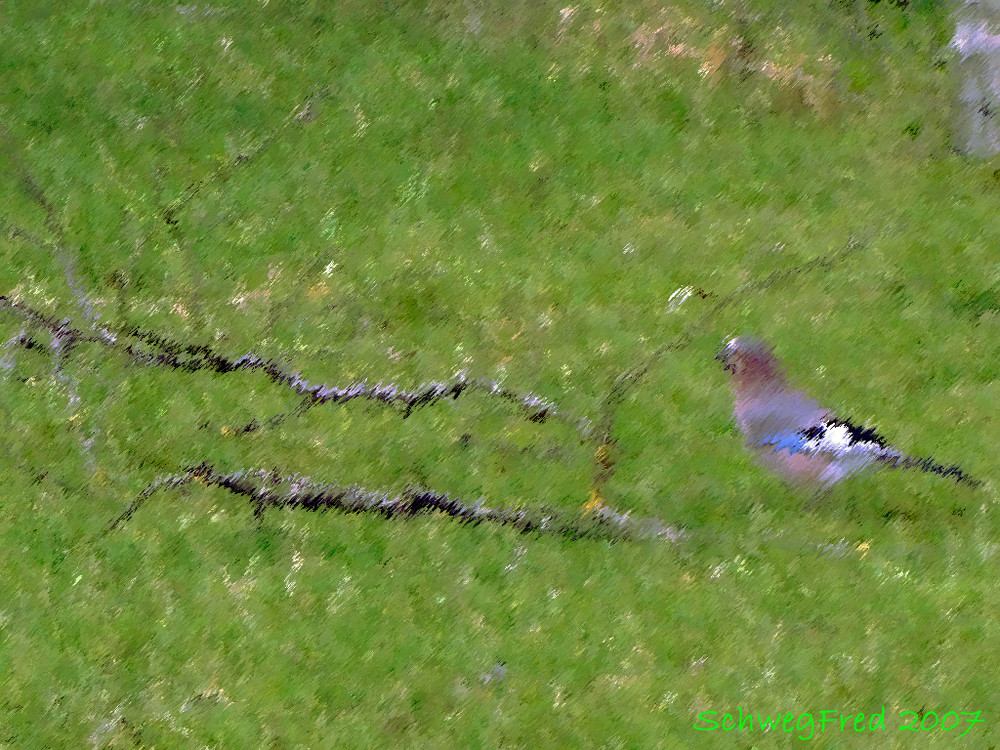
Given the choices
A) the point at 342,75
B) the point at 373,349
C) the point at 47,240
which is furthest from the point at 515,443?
the point at 47,240

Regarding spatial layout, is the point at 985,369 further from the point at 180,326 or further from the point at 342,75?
the point at 180,326

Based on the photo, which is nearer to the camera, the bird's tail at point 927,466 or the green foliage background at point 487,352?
the green foliage background at point 487,352

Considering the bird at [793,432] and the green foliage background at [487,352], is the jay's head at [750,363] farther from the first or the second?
the green foliage background at [487,352]

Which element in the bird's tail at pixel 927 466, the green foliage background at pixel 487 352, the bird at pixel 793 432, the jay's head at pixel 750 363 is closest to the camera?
the green foliage background at pixel 487 352

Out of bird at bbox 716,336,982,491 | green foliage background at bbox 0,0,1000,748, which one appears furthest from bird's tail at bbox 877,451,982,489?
green foliage background at bbox 0,0,1000,748

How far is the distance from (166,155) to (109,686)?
25.0 feet

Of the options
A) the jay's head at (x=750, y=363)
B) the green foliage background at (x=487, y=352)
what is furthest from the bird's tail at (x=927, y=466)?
the jay's head at (x=750, y=363)

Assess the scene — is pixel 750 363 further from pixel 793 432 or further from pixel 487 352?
pixel 487 352

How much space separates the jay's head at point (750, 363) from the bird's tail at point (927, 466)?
185 cm

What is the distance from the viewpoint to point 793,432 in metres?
11.8

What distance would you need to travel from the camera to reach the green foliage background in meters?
10.9

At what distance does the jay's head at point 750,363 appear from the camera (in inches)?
468

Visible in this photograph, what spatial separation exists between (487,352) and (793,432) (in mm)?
4579

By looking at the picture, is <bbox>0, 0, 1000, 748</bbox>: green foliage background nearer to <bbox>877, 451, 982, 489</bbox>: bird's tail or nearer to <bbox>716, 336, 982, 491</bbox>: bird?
<bbox>877, 451, 982, 489</bbox>: bird's tail
